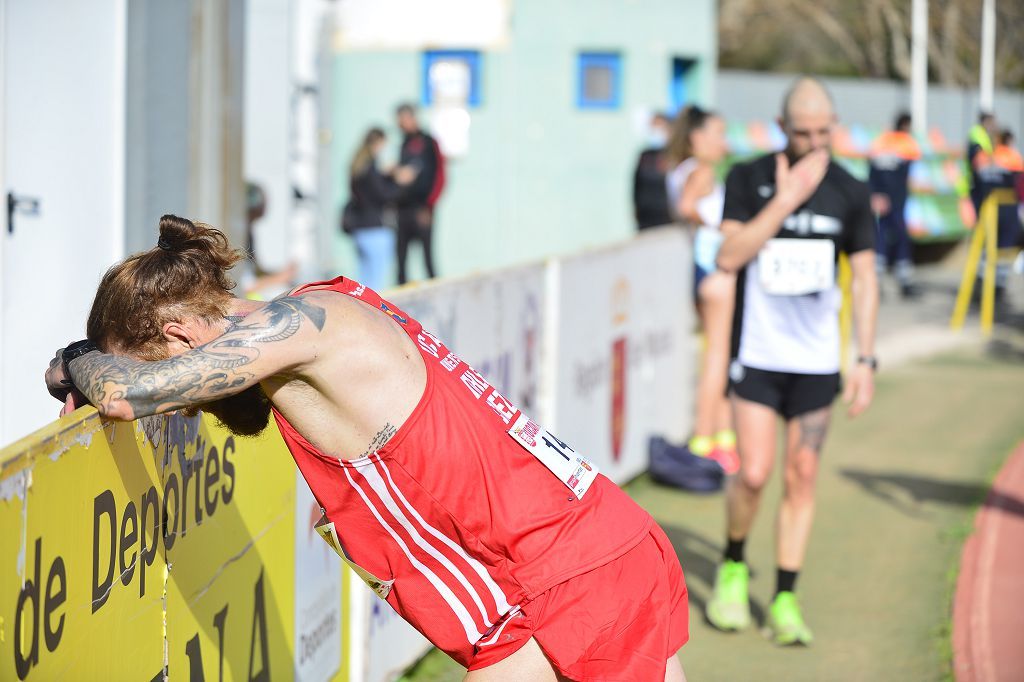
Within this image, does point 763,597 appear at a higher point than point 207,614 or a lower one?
lower

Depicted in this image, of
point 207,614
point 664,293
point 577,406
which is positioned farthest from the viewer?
point 664,293

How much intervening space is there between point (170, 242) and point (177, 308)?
140 millimetres

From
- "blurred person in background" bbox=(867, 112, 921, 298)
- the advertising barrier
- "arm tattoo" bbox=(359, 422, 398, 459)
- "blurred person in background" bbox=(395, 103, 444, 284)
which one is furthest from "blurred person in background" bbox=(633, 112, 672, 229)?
"arm tattoo" bbox=(359, 422, 398, 459)

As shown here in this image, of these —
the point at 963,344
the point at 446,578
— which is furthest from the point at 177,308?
the point at 963,344

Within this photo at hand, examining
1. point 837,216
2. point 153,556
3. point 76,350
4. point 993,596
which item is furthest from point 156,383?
point 993,596

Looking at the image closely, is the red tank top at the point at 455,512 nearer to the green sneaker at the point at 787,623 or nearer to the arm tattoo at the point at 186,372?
the arm tattoo at the point at 186,372

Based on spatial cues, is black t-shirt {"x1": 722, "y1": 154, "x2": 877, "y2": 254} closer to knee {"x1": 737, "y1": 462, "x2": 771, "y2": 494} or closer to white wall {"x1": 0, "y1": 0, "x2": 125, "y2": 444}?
knee {"x1": 737, "y1": 462, "x2": 771, "y2": 494}

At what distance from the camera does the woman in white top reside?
27.2ft

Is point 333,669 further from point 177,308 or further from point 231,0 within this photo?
point 231,0

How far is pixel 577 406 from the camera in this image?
742 centimetres

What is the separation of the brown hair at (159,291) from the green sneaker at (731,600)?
3531 millimetres

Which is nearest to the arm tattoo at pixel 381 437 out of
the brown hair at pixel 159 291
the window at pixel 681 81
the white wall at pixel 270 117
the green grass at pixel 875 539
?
the brown hair at pixel 159 291

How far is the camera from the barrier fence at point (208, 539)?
234cm

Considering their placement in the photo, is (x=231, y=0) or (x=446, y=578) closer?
(x=446, y=578)
